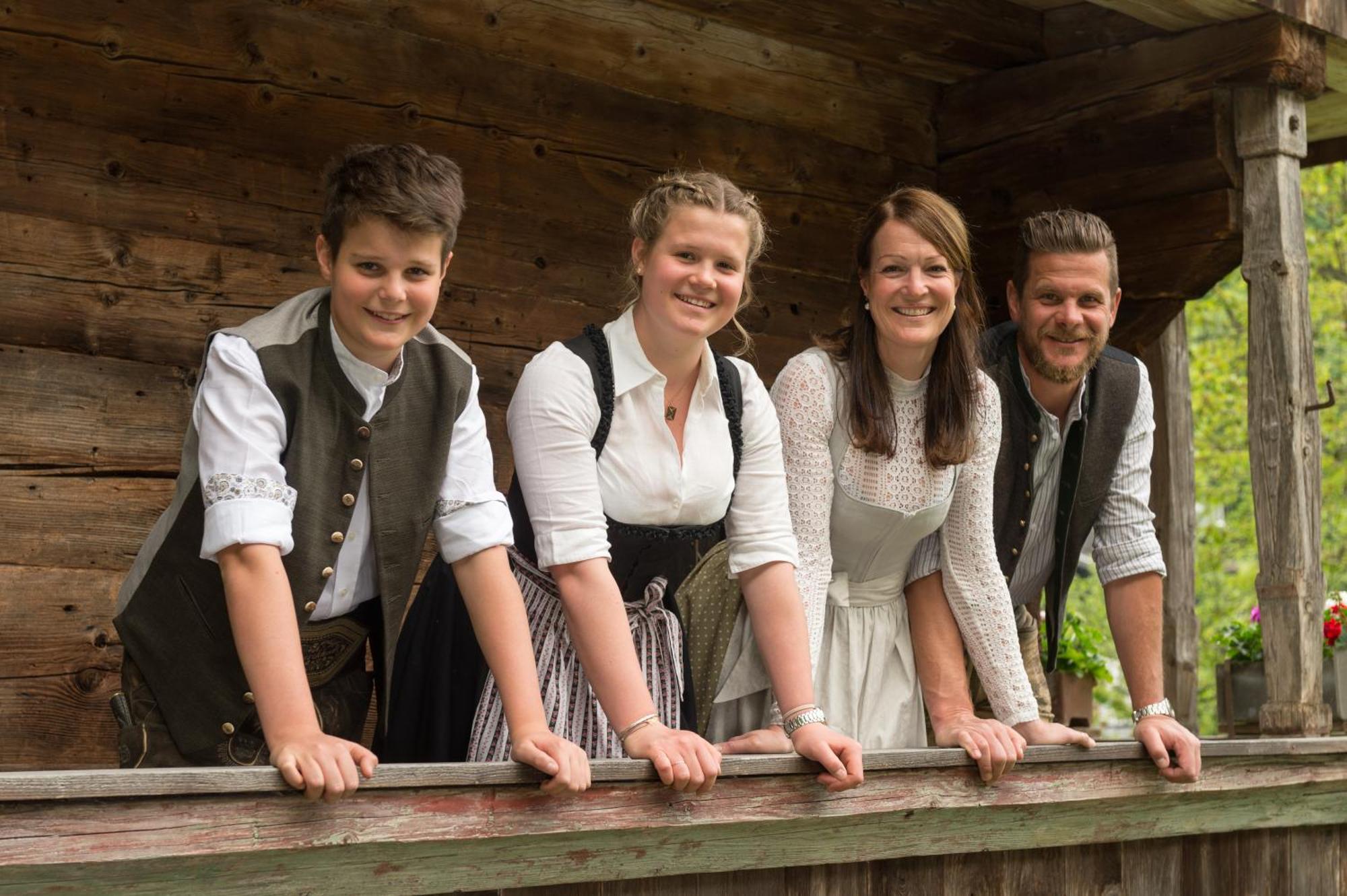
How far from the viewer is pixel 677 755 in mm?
2693

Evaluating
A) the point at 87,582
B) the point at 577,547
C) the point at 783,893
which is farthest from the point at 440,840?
the point at 87,582

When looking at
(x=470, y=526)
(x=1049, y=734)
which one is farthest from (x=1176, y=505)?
(x=470, y=526)

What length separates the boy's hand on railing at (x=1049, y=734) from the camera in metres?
3.56

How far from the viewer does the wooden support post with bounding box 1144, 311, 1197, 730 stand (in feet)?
20.4

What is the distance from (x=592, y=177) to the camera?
16.4ft

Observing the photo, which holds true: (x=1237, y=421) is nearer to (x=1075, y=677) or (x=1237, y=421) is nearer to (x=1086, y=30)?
(x=1075, y=677)

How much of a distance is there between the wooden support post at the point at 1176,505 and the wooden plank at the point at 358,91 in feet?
5.56

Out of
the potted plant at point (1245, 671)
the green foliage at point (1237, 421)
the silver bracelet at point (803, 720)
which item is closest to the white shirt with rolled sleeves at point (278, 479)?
the silver bracelet at point (803, 720)

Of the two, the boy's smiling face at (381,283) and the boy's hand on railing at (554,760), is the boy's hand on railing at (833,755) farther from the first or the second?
the boy's smiling face at (381,283)

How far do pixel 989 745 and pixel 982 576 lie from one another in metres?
0.41

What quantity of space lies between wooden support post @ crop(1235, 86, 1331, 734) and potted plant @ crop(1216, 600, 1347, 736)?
0.63 meters

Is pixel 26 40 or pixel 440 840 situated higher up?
pixel 26 40

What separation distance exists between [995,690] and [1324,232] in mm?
15913

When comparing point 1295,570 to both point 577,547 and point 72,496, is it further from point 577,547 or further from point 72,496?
point 72,496
